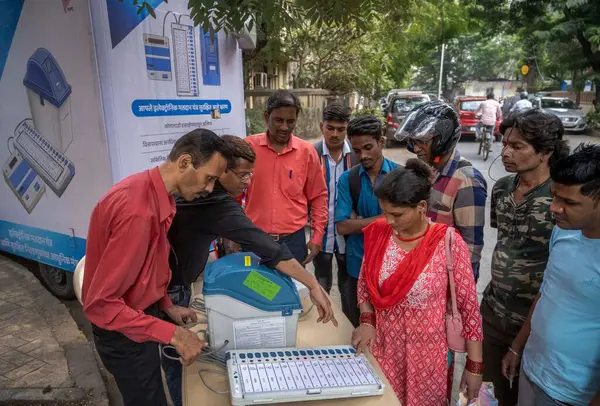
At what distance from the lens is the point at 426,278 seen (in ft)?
5.02

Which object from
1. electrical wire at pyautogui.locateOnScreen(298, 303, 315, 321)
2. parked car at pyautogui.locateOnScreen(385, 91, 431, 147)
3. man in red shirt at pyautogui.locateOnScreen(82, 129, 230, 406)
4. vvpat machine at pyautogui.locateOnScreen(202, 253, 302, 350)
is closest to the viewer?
man in red shirt at pyautogui.locateOnScreen(82, 129, 230, 406)

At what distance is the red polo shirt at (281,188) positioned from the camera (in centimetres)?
275

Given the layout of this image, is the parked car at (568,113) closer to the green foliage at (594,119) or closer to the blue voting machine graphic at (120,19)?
the green foliage at (594,119)

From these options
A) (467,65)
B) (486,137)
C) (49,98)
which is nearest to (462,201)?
(49,98)

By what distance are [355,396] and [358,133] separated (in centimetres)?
141

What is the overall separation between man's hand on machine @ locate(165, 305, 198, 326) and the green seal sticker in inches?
20.5

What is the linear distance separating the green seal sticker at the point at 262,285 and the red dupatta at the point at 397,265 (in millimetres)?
395

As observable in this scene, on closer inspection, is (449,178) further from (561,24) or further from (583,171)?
(561,24)

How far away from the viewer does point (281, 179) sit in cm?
275

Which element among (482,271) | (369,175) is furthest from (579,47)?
(369,175)

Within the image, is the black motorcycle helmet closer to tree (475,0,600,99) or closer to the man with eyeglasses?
the man with eyeglasses

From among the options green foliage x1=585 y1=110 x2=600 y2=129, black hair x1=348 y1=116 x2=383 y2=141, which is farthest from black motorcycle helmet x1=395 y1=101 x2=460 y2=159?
green foliage x1=585 y1=110 x2=600 y2=129

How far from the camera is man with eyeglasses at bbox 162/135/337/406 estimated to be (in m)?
1.64

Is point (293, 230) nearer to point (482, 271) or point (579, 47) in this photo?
point (482, 271)
